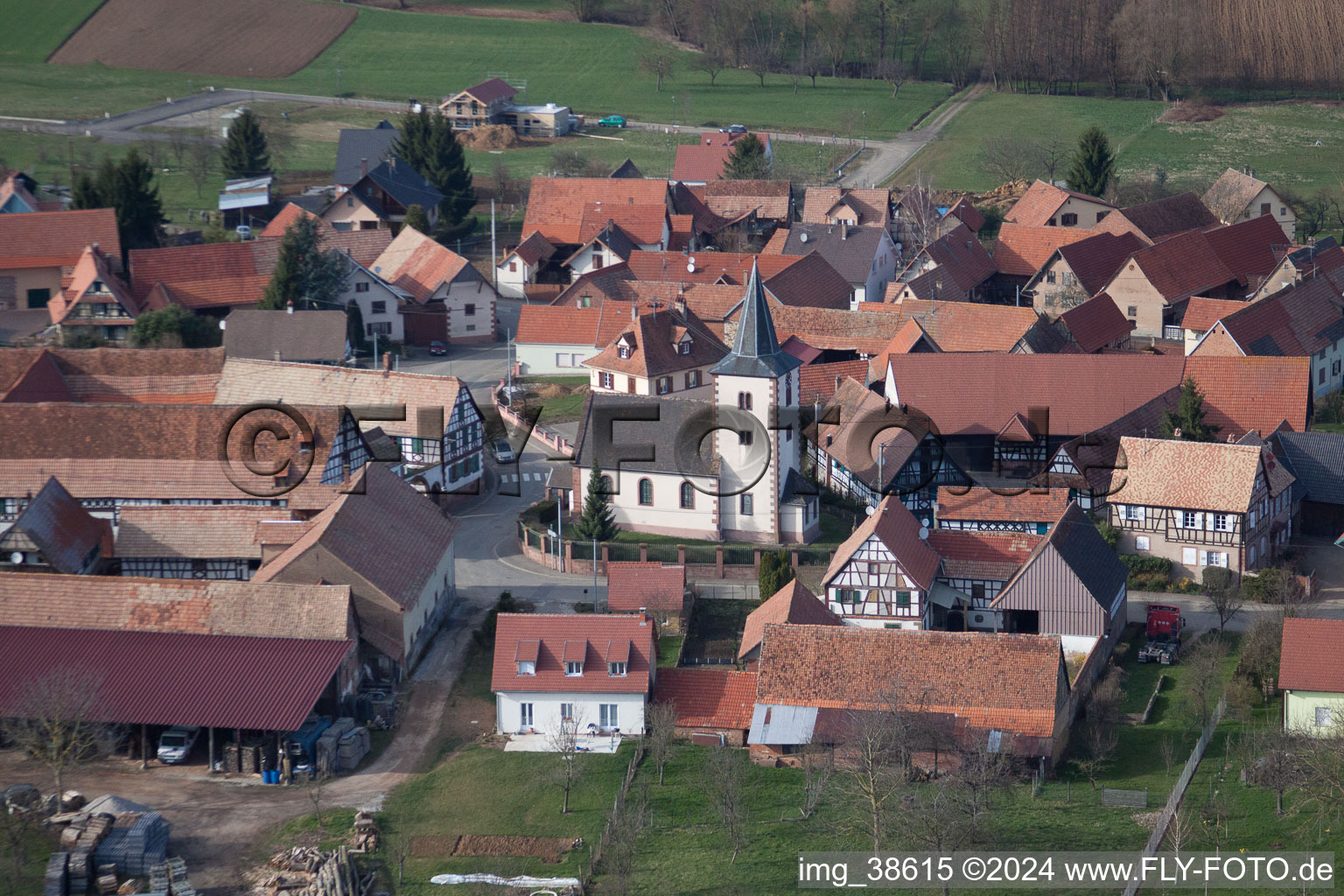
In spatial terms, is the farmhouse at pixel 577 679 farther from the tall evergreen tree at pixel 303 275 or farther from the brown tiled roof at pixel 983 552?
the tall evergreen tree at pixel 303 275

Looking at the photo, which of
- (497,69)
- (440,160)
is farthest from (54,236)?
(497,69)

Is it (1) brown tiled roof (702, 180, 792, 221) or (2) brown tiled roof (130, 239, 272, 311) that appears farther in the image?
(1) brown tiled roof (702, 180, 792, 221)

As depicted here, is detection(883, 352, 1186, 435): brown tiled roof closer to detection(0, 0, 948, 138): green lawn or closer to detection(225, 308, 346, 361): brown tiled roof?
detection(225, 308, 346, 361): brown tiled roof

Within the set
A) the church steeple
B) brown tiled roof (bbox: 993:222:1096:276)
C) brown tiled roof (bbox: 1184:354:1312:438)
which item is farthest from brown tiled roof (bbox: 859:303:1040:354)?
the church steeple

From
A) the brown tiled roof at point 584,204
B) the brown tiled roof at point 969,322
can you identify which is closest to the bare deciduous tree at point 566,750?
the brown tiled roof at point 969,322

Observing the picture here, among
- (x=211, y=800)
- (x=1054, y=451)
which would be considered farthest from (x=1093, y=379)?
(x=211, y=800)

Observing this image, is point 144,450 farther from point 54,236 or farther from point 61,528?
point 54,236
